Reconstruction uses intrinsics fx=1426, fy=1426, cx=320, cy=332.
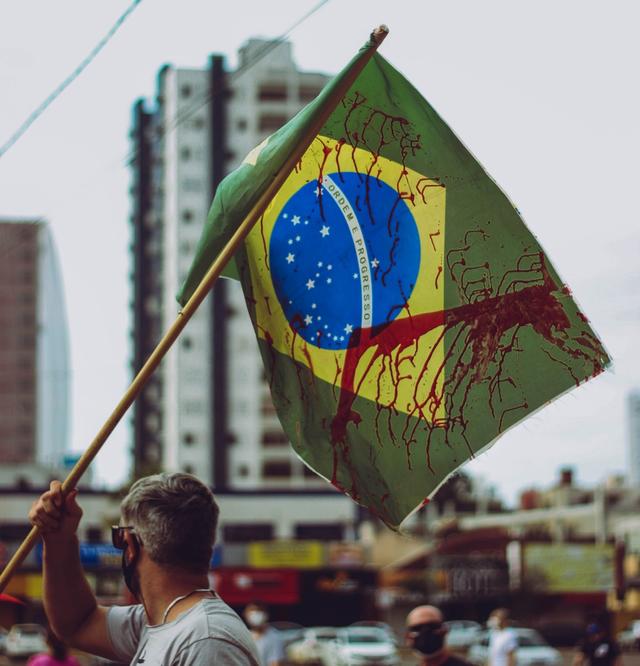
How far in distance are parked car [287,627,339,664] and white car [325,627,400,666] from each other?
124 cm

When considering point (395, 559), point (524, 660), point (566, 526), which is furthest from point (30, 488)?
point (524, 660)

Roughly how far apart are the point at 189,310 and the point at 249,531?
73781mm

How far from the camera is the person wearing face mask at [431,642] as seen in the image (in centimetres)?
679

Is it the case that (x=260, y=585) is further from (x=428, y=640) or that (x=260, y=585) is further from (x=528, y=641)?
(x=428, y=640)

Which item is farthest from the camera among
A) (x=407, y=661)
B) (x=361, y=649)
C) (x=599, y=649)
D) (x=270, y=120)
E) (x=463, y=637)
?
→ (x=270, y=120)

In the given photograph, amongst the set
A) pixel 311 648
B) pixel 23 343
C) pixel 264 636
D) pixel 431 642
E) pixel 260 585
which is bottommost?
pixel 311 648

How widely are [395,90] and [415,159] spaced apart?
229mm

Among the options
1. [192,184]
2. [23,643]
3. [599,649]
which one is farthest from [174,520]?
[192,184]

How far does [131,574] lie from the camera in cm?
339

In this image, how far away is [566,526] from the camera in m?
79.5

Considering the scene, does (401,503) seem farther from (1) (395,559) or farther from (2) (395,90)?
(1) (395,559)

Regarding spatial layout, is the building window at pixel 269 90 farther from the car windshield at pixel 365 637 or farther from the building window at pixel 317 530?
the car windshield at pixel 365 637

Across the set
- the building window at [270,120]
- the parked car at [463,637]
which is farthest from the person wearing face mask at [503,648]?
the building window at [270,120]

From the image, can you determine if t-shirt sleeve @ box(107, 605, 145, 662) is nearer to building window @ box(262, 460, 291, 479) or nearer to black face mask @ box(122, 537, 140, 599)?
black face mask @ box(122, 537, 140, 599)
